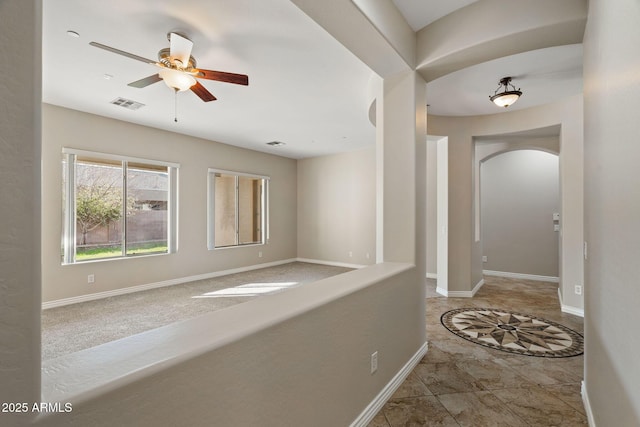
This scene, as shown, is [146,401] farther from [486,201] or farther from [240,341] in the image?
[486,201]

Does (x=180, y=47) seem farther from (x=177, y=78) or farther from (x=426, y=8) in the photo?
(x=426, y=8)

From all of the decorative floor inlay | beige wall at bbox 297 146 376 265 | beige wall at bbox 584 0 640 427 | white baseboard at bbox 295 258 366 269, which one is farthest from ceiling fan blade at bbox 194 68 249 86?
white baseboard at bbox 295 258 366 269

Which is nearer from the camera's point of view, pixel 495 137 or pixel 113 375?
pixel 113 375

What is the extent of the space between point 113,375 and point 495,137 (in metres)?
5.31

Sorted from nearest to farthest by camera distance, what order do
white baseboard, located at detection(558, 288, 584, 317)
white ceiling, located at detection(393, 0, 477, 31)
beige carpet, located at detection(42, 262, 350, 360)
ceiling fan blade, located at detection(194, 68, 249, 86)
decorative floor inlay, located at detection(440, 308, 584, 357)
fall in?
white ceiling, located at detection(393, 0, 477, 31) < ceiling fan blade, located at detection(194, 68, 249, 86) < decorative floor inlay, located at detection(440, 308, 584, 357) < beige carpet, located at detection(42, 262, 350, 360) < white baseboard, located at detection(558, 288, 584, 317)

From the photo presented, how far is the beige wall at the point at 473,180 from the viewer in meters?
3.85

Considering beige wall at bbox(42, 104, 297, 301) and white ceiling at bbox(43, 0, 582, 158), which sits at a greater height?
white ceiling at bbox(43, 0, 582, 158)

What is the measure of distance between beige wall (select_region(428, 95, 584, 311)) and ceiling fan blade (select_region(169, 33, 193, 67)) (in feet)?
11.4

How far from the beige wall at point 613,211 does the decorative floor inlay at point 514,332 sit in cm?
99

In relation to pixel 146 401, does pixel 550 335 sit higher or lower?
lower

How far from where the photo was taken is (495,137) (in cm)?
462

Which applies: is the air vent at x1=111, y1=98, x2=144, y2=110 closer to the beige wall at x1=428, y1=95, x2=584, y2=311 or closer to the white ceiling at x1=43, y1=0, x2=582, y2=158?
the white ceiling at x1=43, y1=0, x2=582, y2=158

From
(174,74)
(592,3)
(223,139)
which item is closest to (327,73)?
(174,74)

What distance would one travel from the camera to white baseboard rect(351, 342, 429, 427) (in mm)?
1753
